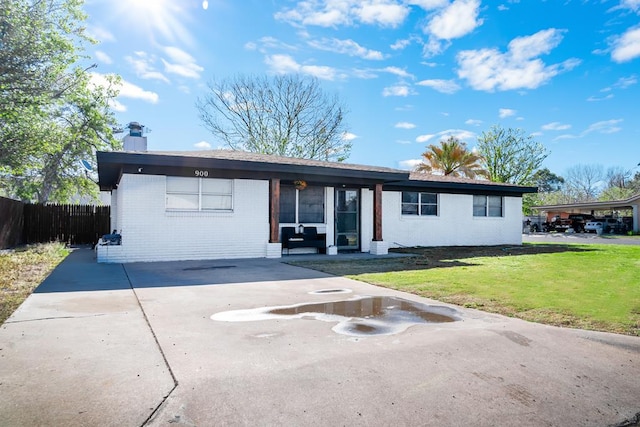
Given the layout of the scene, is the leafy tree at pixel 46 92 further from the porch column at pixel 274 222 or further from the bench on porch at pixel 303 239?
the bench on porch at pixel 303 239

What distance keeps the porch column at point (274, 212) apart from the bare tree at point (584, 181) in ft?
213

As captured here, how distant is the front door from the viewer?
1441cm

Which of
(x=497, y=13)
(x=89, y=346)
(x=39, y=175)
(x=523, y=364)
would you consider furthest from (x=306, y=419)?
(x=39, y=175)

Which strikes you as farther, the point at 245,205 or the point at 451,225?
the point at 451,225

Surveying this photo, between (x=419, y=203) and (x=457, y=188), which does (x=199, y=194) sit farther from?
(x=457, y=188)

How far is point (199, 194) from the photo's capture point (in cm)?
1170

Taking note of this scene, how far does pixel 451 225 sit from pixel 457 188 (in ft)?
5.55

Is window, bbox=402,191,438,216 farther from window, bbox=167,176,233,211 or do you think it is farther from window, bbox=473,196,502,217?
window, bbox=167,176,233,211

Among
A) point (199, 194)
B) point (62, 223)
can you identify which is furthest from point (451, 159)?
point (62, 223)

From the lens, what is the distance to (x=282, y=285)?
7266mm

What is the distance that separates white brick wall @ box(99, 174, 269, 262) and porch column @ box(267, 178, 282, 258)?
0.84 ft

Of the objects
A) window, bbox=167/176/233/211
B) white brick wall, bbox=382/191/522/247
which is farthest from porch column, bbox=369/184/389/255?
window, bbox=167/176/233/211

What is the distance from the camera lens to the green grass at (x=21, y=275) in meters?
5.65

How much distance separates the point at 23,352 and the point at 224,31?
575 inches
